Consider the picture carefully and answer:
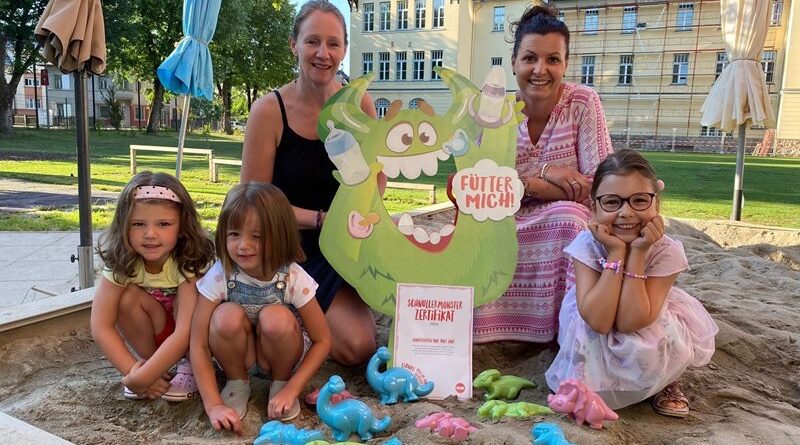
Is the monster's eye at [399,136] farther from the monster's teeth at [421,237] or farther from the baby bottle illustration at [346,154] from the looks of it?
the monster's teeth at [421,237]

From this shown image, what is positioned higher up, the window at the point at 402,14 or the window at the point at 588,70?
the window at the point at 402,14

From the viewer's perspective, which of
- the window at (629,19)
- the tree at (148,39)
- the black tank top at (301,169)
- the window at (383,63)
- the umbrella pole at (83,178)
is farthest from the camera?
the window at (383,63)

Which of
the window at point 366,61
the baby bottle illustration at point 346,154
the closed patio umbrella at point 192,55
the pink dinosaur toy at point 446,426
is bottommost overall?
the pink dinosaur toy at point 446,426

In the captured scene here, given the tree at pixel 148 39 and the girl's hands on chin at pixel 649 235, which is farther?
the tree at pixel 148 39

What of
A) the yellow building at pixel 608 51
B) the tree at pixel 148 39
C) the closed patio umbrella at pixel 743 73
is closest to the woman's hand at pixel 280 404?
the closed patio umbrella at pixel 743 73

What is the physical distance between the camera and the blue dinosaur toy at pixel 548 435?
4.97 feet

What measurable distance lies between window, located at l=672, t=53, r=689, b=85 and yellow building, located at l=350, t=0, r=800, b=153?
0.05 m

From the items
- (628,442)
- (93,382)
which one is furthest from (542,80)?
(93,382)

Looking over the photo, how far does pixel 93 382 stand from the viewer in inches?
81.7

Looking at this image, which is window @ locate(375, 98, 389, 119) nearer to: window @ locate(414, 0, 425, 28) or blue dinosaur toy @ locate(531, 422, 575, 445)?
blue dinosaur toy @ locate(531, 422, 575, 445)

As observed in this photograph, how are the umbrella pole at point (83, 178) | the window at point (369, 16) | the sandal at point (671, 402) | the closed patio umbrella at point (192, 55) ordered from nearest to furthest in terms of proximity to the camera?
the sandal at point (671, 402) < the umbrella pole at point (83, 178) < the closed patio umbrella at point (192, 55) < the window at point (369, 16)

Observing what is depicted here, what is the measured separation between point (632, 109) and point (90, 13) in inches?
1253

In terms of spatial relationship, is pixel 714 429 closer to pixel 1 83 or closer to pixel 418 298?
pixel 418 298

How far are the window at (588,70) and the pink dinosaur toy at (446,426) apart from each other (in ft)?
109
